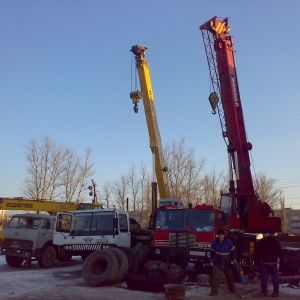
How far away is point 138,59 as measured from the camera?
70.4ft

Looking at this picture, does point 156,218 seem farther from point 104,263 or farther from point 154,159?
point 154,159

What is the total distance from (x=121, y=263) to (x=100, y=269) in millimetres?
722

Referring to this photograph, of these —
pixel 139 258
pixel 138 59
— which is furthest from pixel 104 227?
pixel 138 59

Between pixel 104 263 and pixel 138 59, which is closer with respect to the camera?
pixel 104 263

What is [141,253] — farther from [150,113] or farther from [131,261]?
[150,113]

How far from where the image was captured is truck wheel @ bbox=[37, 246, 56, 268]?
51.0 feet

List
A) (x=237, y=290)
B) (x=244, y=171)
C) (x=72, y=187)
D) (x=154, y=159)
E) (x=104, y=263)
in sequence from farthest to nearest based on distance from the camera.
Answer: (x=72, y=187) → (x=154, y=159) → (x=244, y=171) → (x=104, y=263) → (x=237, y=290)

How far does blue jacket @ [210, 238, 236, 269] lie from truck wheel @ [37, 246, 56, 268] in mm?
8491

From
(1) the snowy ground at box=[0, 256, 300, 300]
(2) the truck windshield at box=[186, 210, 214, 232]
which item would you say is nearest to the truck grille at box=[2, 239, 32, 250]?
(1) the snowy ground at box=[0, 256, 300, 300]

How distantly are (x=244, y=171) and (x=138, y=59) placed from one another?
912cm

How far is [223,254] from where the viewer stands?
32.4 feet

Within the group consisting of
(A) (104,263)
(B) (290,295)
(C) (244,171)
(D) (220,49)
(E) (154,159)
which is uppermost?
Answer: (D) (220,49)

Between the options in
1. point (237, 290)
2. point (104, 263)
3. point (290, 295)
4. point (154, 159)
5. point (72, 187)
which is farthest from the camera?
point (72, 187)

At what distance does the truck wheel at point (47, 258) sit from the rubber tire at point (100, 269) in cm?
522
